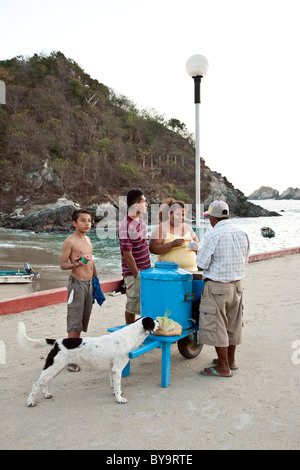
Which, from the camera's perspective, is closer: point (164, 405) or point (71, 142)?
point (164, 405)

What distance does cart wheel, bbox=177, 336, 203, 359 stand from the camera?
4.29 meters

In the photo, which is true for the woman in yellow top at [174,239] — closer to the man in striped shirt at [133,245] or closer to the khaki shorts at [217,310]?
the man in striped shirt at [133,245]

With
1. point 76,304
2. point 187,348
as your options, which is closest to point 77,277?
point 76,304

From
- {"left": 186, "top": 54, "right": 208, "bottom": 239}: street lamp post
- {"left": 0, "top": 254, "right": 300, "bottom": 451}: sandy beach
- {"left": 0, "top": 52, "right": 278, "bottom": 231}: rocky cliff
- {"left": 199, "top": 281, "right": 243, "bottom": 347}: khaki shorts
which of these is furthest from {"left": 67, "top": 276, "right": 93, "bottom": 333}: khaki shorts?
{"left": 0, "top": 52, "right": 278, "bottom": 231}: rocky cliff

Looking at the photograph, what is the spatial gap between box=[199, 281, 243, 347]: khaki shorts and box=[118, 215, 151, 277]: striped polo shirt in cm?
93

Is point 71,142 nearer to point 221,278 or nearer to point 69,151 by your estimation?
point 69,151

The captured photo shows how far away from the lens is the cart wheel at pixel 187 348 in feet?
14.1

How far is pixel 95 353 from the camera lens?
10.9ft

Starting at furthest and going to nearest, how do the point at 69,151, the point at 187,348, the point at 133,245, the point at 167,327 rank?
1. the point at 69,151
2. the point at 133,245
3. the point at 187,348
4. the point at 167,327

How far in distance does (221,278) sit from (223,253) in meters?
0.24

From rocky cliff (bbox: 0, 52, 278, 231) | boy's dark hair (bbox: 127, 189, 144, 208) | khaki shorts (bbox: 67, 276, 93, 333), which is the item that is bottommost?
khaki shorts (bbox: 67, 276, 93, 333)

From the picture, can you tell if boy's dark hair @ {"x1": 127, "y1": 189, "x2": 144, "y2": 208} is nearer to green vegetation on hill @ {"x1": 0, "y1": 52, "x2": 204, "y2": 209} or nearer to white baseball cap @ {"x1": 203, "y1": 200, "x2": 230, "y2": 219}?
white baseball cap @ {"x1": 203, "y1": 200, "x2": 230, "y2": 219}

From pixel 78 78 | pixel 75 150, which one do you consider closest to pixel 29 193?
pixel 75 150

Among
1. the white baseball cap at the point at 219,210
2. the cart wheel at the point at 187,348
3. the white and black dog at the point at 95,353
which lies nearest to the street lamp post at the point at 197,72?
the cart wheel at the point at 187,348
